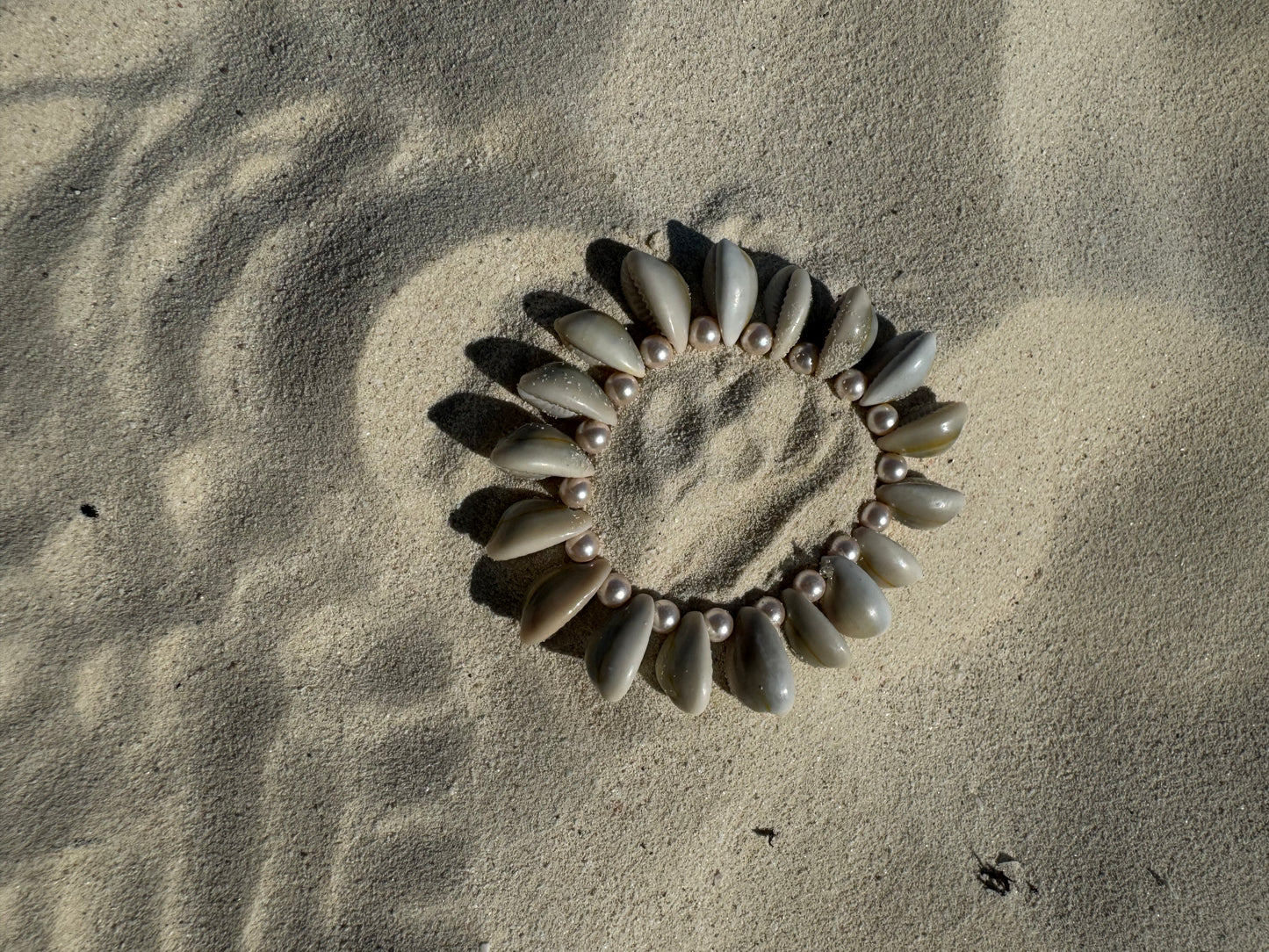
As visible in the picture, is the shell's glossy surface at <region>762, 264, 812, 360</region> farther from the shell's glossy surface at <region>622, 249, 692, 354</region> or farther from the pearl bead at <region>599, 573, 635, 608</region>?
the pearl bead at <region>599, 573, 635, 608</region>

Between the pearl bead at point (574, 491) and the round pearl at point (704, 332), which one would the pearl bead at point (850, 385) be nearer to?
the round pearl at point (704, 332)

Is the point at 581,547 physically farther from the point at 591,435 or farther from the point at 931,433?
the point at 931,433

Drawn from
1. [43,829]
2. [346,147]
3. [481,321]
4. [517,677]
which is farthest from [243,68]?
[43,829]

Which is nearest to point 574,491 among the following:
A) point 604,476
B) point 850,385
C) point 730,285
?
point 604,476

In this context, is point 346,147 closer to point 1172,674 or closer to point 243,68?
point 243,68

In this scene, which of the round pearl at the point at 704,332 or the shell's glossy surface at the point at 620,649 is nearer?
the shell's glossy surface at the point at 620,649

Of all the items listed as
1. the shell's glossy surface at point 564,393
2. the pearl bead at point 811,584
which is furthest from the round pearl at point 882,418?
the shell's glossy surface at point 564,393
